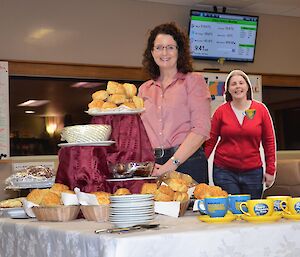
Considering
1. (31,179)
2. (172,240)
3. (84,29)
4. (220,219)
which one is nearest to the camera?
(172,240)

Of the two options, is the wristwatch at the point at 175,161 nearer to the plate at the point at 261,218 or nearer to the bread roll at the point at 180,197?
the bread roll at the point at 180,197

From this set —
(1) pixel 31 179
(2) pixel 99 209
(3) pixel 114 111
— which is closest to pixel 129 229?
(2) pixel 99 209

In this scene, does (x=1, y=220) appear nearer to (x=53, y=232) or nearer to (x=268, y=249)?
(x=53, y=232)

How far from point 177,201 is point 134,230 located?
0.43 meters

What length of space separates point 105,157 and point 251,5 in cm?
488

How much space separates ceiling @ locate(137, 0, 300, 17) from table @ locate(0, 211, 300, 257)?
4.83 m

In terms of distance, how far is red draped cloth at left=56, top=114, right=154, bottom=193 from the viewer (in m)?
2.17

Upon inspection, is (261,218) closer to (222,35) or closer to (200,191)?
(200,191)

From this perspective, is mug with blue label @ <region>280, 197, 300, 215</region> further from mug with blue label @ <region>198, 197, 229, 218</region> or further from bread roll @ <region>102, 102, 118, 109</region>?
bread roll @ <region>102, 102, 118, 109</region>

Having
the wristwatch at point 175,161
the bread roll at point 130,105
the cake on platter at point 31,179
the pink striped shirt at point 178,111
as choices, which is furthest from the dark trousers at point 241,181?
the bread roll at point 130,105

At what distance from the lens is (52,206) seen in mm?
2025

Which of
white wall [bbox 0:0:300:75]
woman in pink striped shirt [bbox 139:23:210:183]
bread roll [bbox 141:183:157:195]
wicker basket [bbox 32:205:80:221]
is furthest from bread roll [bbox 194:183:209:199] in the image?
white wall [bbox 0:0:300:75]

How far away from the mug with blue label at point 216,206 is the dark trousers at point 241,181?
2.29 m

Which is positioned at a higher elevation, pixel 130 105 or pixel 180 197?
pixel 130 105
